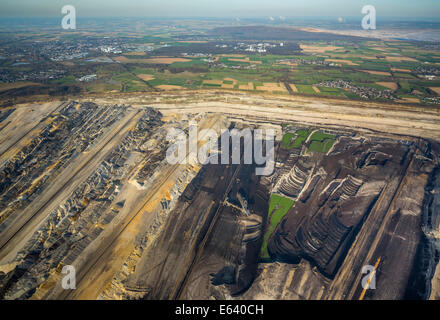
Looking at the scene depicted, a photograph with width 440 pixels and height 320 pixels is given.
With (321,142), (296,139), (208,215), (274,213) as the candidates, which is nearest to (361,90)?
(321,142)

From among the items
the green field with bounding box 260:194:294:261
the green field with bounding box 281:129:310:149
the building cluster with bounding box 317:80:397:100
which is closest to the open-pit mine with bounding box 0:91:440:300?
the green field with bounding box 260:194:294:261

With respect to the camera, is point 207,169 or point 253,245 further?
point 207,169

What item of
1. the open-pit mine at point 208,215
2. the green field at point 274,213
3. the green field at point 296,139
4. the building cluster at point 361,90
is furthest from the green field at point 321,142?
the building cluster at point 361,90

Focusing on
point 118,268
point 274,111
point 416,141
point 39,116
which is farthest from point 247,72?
point 118,268

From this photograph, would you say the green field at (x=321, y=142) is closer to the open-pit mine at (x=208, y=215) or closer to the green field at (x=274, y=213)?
the open-pit mine at (x=208, y=215)

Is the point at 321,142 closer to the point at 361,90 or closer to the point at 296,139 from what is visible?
the point at 296,139
